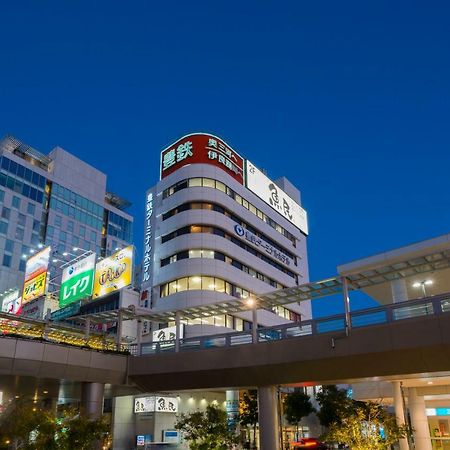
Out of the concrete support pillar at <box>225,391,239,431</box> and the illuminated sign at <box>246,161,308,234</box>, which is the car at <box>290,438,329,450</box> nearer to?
the concrete support pillar at <box>225,391,239,431</box>

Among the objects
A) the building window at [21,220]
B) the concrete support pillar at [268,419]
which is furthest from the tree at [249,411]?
the building window at [21,220]

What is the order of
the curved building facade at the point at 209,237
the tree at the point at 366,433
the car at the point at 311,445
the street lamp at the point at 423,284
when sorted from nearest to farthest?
1. the tree at the point at 366,433
2. the street lamp at the point at 423,284
3. the car at the point at 311,445
4. the curved building facade at the point at 209,237

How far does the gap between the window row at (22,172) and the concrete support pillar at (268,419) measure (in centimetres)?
7590

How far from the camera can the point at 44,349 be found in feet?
87.8

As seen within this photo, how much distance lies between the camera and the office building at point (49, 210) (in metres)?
88.0

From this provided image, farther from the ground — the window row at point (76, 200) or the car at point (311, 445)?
the window row at point (76, 200)

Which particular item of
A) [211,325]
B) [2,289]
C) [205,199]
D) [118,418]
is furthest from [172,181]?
[2,289]

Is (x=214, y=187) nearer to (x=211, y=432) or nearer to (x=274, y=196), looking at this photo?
(x=274, y=196)

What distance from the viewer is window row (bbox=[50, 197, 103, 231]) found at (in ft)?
324

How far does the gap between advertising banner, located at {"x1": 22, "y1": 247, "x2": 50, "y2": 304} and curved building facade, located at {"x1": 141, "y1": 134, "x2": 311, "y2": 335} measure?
13942mm

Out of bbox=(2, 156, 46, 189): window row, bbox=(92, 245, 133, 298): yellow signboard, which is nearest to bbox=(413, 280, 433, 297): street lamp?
bbox=(92, 245, 133, 298): yellow signboard

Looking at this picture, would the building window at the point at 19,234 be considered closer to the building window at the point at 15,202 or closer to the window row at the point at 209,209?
the building window at the point at 15,202

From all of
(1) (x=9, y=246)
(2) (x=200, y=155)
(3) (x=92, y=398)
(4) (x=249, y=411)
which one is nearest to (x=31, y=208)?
(1) (x=9, y=246)

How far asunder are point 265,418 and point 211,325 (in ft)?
81.4
